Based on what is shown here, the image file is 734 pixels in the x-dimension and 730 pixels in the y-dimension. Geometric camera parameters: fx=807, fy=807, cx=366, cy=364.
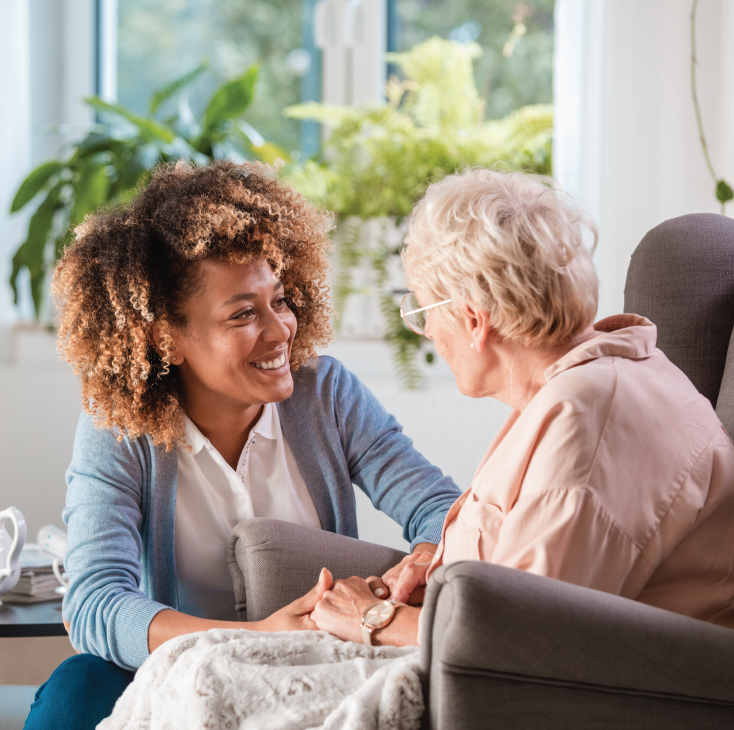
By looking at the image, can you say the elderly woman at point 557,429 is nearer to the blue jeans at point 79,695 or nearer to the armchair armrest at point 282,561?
the armchair armrest at point 282,561

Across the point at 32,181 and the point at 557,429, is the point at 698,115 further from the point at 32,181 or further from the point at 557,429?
the point at 32,181

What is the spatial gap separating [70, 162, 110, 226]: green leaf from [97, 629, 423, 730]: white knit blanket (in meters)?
2.00

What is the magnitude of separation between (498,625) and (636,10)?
6.20ft

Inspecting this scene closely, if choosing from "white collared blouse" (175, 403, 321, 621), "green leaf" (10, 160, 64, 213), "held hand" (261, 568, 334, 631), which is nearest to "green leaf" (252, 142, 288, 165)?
"green leaf" (10, 160, 64, 213)

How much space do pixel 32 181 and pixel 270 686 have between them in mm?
2377

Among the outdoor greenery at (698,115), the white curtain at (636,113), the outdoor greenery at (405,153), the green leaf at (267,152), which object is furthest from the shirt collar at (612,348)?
the green leaf at (267,152)

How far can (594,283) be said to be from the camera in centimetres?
107

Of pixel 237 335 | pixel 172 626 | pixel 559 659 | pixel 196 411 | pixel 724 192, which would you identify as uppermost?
pixel 724 192

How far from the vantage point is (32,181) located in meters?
2.79

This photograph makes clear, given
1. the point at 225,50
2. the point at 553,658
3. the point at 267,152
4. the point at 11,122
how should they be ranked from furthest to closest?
the point at 225,50 → the point at 11,122 → the point at 267,152 → the point at 553,658

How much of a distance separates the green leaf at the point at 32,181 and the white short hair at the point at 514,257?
2082 mm

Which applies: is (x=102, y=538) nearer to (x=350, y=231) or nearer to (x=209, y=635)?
(x=209, y=635)

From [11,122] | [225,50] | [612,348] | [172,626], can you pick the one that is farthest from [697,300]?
[11,122]

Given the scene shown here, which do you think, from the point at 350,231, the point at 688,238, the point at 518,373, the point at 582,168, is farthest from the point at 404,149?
the point at 518,373
